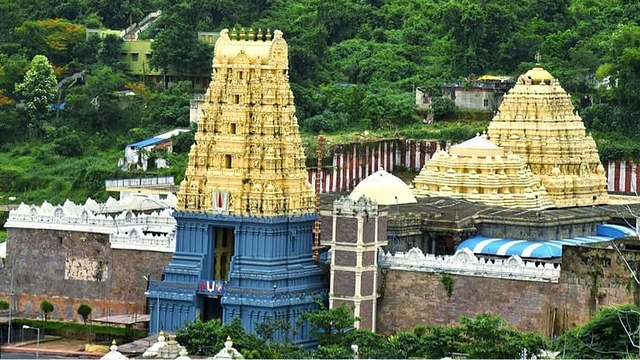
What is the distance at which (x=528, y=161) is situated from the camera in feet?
315

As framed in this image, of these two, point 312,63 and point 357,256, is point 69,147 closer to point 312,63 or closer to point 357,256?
point 312,63

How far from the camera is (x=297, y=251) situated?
82062 millimetres

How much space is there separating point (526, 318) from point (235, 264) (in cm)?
803

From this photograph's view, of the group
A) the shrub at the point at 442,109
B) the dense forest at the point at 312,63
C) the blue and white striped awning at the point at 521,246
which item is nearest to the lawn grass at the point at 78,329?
the blue and white striped awning at the point at 521,246

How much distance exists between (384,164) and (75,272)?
2536 cm

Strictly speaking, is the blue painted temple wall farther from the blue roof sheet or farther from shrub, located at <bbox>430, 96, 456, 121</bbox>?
shrub, located at <bbox>430, 96, 456, 121</bbox>

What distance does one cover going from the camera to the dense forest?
116m

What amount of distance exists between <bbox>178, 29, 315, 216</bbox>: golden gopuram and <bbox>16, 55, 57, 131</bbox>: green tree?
3961 cm

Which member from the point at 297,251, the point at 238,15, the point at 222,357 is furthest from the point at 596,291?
the point at 238,15

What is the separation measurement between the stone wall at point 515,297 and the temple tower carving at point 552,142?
14216 mm

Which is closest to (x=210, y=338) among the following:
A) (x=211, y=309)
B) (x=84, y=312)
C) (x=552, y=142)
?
(x=211, y=309)

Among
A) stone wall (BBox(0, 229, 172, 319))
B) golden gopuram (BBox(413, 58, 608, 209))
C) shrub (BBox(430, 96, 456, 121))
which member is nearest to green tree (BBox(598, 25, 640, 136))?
shrub (BBox(430, 96, 456, 121))

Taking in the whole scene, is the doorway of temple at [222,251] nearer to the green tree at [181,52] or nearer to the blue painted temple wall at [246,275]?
the blue painted temple wall at [246,275]

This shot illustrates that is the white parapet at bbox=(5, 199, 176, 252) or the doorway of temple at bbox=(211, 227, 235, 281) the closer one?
the doorway of temple at bbox=(211, 227, 235, 281)
